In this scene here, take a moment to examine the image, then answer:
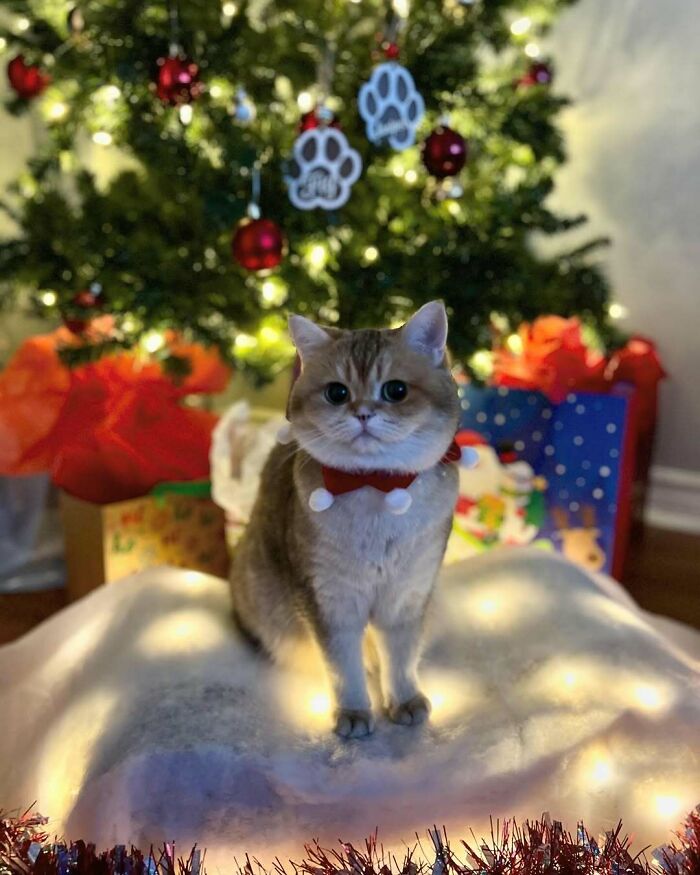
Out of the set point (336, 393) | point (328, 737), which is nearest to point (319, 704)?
point (328, 737)

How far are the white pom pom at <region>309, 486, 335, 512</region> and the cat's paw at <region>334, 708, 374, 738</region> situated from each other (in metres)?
0.23

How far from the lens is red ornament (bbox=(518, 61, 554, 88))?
1.58m

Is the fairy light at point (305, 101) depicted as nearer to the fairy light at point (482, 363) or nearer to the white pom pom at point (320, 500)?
the fairy light at point (482, 363)

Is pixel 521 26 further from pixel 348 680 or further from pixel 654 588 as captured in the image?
pixel 348 680

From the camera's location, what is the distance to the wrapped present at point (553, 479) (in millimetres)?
1479

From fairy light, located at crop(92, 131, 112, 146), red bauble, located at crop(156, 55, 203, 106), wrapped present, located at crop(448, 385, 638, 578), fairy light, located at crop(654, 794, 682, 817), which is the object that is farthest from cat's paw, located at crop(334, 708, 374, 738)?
fairy light, located at crop(92, 131, 112, 146)

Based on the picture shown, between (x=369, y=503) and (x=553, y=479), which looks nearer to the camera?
(x=369, y=503)

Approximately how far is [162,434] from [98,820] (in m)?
0.78

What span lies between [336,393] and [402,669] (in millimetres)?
330

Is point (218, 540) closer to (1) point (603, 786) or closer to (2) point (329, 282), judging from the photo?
(2) point (329, 282)

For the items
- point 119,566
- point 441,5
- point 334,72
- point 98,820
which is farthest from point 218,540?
point 441,5

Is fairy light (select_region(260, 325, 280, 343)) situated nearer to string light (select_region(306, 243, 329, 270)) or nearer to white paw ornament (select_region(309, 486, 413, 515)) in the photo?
string light (select_region(306, 243, 329, 270))

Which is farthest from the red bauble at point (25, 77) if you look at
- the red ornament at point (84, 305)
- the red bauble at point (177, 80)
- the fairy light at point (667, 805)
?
the fairy light at point (667, 805)

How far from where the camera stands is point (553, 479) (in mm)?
1551
